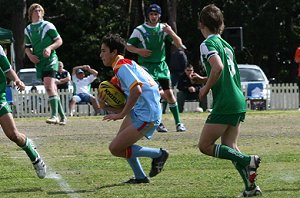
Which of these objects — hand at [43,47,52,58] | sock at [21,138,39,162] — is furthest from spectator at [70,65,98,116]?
sock at [21,138,39,162]

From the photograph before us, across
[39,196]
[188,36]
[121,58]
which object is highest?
[121,58]

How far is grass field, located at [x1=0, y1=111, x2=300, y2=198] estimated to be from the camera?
9.89 m

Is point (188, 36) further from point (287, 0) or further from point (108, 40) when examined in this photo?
point (108, 40)

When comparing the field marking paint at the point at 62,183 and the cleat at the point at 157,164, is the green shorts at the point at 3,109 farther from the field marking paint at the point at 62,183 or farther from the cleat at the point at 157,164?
the cleat at the point at 157,164

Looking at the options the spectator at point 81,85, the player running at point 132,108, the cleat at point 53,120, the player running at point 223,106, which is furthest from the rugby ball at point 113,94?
the spectator at point 81,85

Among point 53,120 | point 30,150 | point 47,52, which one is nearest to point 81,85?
point 53,120

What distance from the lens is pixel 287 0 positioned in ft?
164

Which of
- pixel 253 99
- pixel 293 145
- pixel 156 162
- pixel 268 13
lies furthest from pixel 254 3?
pixel 156 162

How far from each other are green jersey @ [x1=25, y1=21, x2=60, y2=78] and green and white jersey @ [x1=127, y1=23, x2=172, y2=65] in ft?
5.59

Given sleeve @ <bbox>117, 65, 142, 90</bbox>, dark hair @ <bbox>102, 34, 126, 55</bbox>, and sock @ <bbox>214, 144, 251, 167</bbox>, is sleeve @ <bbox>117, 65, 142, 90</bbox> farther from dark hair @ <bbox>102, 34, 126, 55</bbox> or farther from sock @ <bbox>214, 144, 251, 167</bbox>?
sock @ <bbox>214, 144, 251, 167</bbox>

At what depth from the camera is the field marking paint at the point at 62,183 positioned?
9.70 meters

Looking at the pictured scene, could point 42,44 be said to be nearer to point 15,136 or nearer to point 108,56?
point 15,136

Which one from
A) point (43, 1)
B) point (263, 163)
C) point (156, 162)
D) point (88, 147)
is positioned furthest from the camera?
point (43, 1)

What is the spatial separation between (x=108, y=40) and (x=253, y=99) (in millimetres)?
21263
